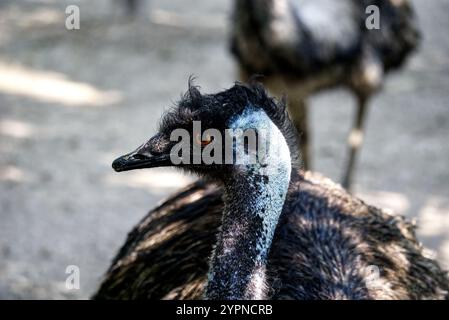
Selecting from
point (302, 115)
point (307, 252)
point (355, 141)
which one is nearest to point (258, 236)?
point (307, 252)

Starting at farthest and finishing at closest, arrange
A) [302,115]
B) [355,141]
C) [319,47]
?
[355,141] < [319,47] < [302,115]

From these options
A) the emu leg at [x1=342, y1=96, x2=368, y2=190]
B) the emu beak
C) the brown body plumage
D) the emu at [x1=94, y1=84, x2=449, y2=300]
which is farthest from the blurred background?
the emu beak

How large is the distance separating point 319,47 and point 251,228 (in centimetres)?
396

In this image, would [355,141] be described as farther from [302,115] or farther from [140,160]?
[140,160]

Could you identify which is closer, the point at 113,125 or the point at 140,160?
the point at 140,160

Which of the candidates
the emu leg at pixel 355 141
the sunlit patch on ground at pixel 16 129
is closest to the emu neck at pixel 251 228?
the emu leg at pixel 355 141

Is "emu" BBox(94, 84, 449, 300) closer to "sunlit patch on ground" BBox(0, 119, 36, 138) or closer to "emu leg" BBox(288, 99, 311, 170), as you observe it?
"emu leg" BBox(288, 99, 311, 170)

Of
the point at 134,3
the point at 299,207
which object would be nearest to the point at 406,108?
the point at 134,3

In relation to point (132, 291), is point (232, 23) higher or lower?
higher

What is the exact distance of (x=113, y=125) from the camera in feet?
26.1

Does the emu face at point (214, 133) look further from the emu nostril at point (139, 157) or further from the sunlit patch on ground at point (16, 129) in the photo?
the sunlit patch on ground at point (16, 129)

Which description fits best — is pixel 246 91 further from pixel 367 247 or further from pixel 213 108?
pixel 367 247

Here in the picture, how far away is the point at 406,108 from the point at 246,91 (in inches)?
238

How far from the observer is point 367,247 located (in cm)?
348
